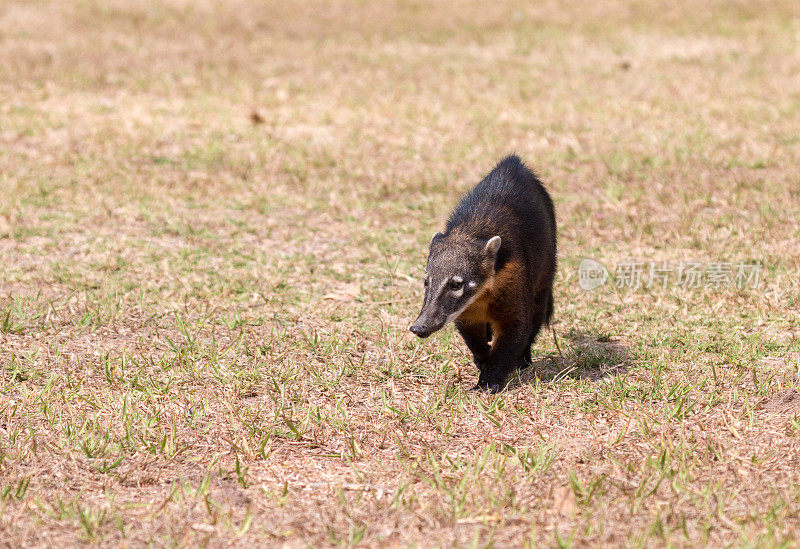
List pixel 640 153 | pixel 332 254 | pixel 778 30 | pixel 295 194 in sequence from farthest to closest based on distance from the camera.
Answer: pixel 778 30 → pixel 640 153 → pixel 295 194 → pixel 332 254

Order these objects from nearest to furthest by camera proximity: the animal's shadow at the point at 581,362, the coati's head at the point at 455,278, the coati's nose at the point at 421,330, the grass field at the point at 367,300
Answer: the grass field at the point at 367,300
the coati's nose at the point at 421,330
the coati's head at the point at 455,278
the animal's shadow at the point at 581,362

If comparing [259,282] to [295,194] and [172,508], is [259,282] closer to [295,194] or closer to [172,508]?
[295,194]

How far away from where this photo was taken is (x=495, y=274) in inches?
175

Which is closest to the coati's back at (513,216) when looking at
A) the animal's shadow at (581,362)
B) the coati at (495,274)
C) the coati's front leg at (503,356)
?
the coati at (495,274)

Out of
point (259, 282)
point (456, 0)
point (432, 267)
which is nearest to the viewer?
point (432, 267)

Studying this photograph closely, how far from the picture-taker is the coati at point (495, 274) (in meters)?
4.30

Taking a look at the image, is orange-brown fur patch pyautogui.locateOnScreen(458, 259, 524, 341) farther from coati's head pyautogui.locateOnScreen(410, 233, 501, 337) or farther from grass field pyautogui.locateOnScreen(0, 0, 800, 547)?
grass field pyautogui.locateOnScreen(0, 0, 800, 547)

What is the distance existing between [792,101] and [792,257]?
5019mm

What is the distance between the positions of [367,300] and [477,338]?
53.0 inches

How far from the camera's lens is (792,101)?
34.6ft

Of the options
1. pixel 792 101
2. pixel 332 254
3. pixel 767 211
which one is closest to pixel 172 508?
pixel 332 254

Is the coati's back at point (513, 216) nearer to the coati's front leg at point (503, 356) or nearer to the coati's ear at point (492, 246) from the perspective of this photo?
the coati's ear at point (492, 246)

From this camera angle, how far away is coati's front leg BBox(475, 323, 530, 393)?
176 inches

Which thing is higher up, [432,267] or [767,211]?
[432,267]
